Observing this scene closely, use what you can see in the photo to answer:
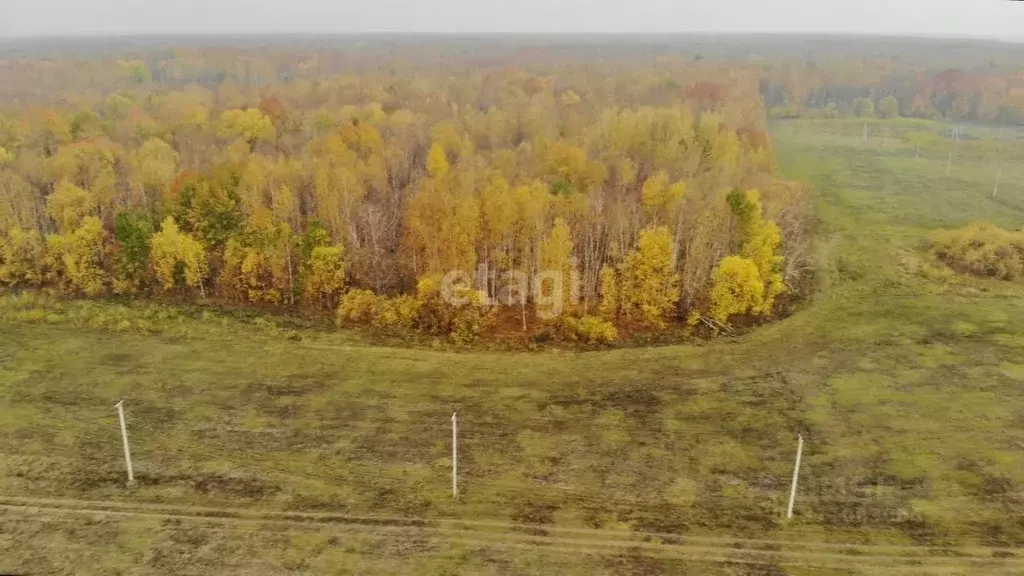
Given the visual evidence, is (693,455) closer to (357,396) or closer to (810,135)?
(357,396)

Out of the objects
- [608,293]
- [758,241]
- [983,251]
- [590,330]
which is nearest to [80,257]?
[590,330]

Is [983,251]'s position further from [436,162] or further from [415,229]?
[436,162]

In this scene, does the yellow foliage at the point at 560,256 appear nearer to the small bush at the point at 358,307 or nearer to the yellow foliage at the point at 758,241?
the small bush at the point at 358,307

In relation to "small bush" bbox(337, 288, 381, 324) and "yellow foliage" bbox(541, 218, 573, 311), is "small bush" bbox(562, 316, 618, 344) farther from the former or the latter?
"small bush" bbox(337, 288, 381, 324)

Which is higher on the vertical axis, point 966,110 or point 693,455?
point 966,110

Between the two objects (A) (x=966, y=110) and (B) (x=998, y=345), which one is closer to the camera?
(B) (x=998, y=345)

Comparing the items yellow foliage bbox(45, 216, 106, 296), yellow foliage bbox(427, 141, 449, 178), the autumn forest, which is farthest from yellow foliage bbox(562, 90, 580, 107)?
yellow foliage bbox(45, 216, 106, 296)

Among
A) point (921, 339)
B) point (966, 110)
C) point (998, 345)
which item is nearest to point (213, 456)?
point (921, 339)

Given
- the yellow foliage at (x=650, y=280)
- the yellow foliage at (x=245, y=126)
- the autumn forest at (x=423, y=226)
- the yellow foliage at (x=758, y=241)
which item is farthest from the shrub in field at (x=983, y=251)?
the yellow foliage at (x=245, y=126)
